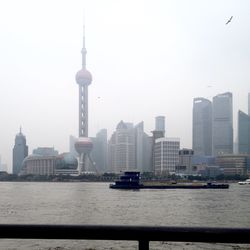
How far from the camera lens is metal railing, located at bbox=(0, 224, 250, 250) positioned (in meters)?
3.94

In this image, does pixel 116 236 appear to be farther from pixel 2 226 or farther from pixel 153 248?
pixel 153 248

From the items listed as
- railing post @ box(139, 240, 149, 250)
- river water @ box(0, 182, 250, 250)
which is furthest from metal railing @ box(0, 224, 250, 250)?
river water @ box(0, 182, 250, 250)

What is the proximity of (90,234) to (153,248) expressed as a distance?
13.9m

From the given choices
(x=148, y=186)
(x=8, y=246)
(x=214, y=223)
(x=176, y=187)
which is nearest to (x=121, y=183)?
(x=148, y=186)

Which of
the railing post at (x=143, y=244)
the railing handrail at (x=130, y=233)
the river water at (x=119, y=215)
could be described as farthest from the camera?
the river water at (x=119, y=215)

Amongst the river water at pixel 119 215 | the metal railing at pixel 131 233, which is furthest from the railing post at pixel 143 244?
the river water at pixel 119 215

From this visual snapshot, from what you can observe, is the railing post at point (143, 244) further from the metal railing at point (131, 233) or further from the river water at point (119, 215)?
the river water at point (119, 215)

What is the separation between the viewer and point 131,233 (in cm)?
404

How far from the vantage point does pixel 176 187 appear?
477 ft

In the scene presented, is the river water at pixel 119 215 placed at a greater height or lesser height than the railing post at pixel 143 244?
lesser

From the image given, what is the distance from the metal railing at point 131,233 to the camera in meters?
3.94

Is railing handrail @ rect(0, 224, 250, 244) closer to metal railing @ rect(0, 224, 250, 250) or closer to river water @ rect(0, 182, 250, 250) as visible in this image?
metal railing @ rect(0, 224, 250, 250)

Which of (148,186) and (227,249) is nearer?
(227,249)

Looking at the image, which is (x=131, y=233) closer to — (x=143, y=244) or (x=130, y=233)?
(x=130, y=233)
